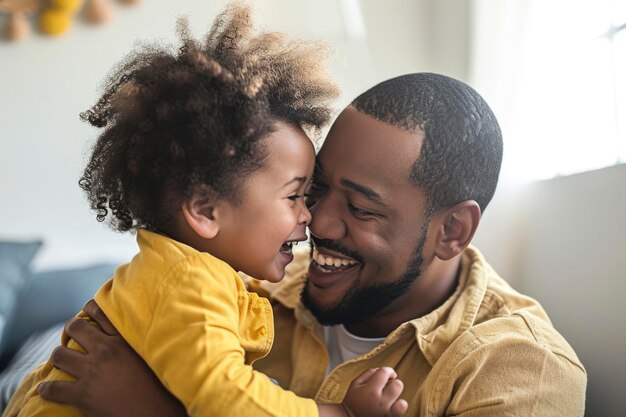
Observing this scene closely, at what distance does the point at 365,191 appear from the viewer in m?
1.15

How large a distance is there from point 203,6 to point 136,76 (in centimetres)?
128

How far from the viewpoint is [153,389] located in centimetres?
93

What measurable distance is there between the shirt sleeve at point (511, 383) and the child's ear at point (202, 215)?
0.46 m

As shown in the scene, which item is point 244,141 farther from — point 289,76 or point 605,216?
point 605,216

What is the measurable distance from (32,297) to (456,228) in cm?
131

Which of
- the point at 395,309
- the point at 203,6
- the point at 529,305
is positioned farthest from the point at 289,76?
the point at 203,6

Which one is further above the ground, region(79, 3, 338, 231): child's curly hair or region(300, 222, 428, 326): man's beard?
region(79, 3, 338, 231): child's curly hair

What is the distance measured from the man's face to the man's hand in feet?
1.33

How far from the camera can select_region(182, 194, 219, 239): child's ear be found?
957 millimetres

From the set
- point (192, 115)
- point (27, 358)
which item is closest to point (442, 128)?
point (192, 115)

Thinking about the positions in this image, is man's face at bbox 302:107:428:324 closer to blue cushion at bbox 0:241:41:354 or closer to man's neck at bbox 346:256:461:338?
man's neck at bbox 346:256:461:338

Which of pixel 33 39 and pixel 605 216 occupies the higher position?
pixel 33 39

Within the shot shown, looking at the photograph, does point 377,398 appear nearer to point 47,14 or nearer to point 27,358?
point 27,358

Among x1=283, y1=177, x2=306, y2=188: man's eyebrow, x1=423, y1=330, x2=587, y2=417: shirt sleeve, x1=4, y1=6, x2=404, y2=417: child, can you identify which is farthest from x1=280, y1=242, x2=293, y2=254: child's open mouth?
x1=423, y1=330, x2=587, y2=417: shirt sleeve
